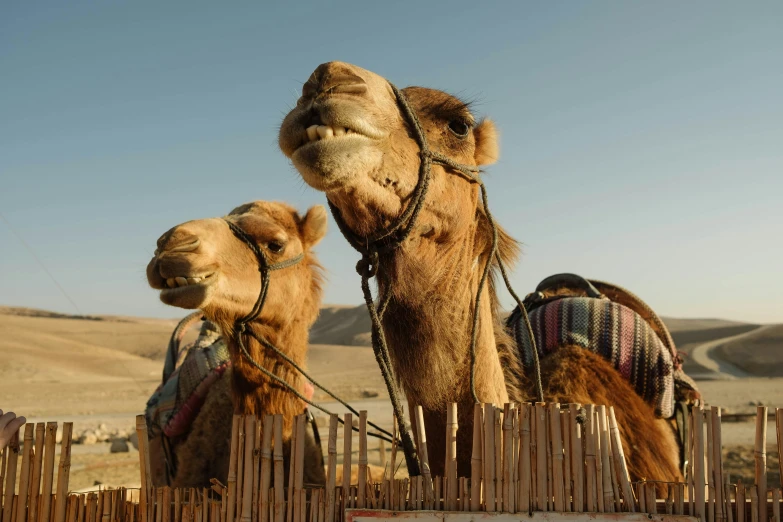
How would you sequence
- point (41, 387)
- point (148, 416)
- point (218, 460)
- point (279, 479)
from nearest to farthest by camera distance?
point (279, 479)
point (218, 460)
point (148, 416)
point (41, 387)

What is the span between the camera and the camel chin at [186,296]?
12.6 ft

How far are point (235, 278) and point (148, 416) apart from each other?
167 centimetres

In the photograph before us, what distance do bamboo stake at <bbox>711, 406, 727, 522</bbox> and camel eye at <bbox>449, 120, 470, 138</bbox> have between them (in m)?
1.39

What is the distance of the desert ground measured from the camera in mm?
11070

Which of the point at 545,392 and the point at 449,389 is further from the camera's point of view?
the point at 545,392

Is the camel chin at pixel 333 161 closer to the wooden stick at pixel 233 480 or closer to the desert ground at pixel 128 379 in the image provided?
the wooden stick at pixel 233 480

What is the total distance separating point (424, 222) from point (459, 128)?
488mm

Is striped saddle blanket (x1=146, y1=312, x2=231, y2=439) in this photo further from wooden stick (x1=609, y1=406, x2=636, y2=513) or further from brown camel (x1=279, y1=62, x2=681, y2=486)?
wooden stick (x1=609, y1=406, x2=636, y2=513)

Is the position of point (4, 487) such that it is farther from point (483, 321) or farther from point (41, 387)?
point (41, 387)

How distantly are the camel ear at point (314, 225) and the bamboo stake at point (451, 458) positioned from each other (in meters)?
2.68

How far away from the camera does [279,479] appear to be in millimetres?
2660

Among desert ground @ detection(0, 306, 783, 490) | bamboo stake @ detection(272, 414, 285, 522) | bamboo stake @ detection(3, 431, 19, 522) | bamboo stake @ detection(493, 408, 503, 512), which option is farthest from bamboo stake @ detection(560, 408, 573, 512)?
desert ground @ detection(0, 306, 783, 490)

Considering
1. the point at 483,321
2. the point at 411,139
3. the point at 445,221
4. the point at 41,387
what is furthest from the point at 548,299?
the point at 41,387

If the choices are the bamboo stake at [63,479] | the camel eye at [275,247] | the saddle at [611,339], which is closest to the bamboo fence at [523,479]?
the bamboo stake at [63,479]
